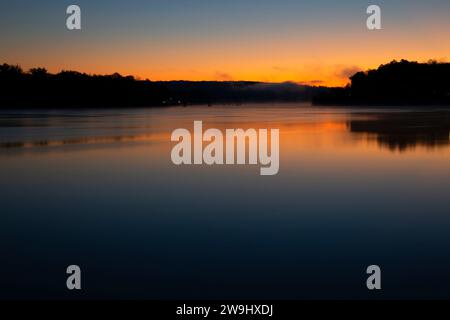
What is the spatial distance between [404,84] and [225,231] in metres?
159

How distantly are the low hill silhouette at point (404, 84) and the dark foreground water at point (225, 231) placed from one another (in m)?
148

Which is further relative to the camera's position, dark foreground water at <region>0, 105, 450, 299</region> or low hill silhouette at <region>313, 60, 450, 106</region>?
low hill silhouette at <region>313, 60, 450, 106</region>

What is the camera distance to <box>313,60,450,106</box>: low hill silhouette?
153125 mm

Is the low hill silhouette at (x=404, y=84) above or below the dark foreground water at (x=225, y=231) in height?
above

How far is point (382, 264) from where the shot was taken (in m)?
7.06

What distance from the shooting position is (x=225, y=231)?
346 inches

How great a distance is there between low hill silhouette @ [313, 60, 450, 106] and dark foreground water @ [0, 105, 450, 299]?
148m

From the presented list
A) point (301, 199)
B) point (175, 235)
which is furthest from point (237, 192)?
point (175, 235)

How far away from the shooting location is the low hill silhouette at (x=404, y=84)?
15312 centimetres

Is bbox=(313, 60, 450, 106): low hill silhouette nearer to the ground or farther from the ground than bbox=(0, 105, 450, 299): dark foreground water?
farther from the ground

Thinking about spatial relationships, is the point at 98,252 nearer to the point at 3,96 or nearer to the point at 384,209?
the point at 384,209

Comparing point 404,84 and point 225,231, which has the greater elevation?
point 404,84

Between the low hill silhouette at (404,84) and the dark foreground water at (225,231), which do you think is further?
the low hill silhouette at (404,84)
